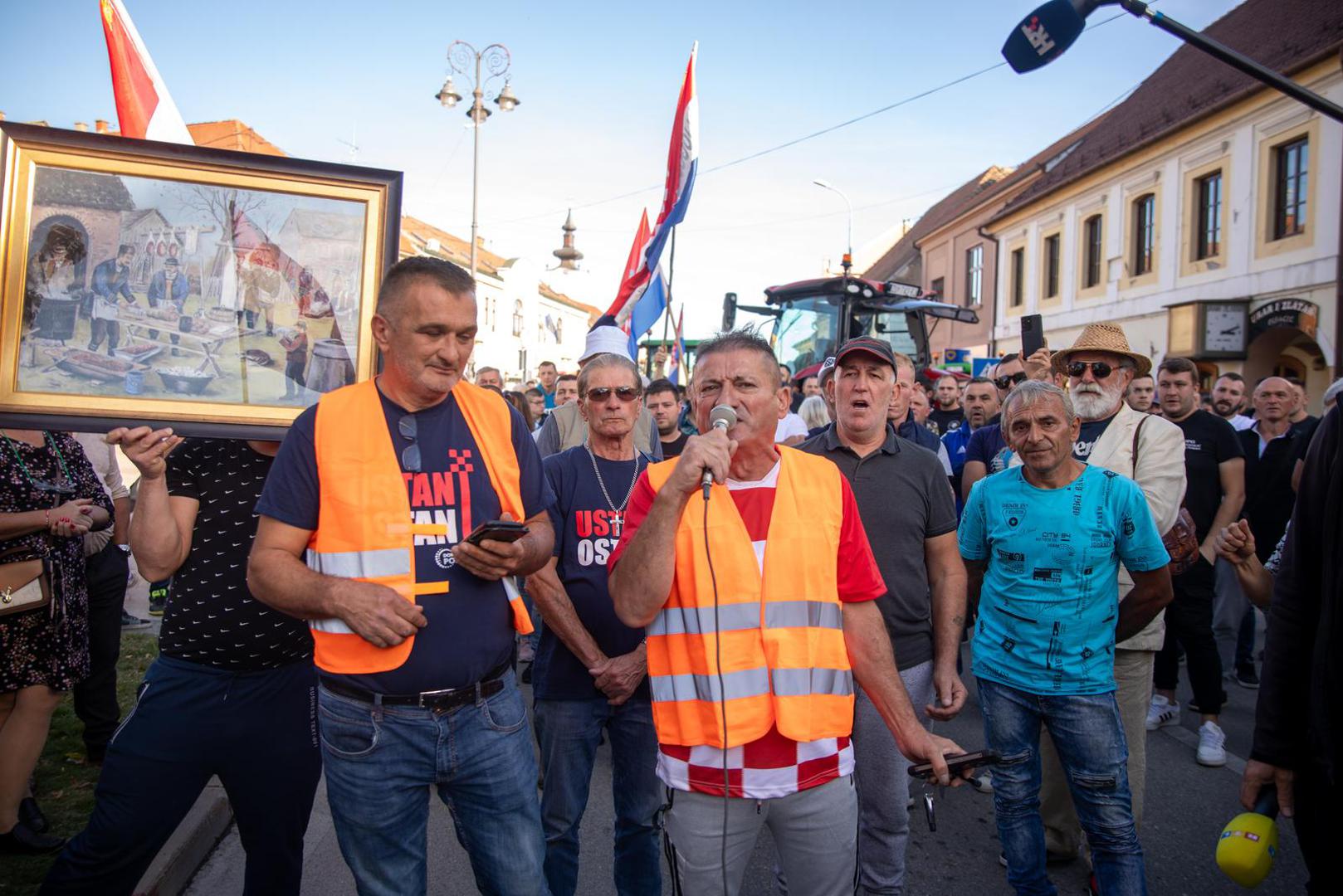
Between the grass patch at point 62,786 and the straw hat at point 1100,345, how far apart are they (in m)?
4.82

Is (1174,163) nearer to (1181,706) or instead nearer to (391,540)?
(1181,706)

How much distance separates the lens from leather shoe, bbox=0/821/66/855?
3732 mm

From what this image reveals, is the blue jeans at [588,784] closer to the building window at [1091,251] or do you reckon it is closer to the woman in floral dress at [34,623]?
the woman in floral dress at [34,623]

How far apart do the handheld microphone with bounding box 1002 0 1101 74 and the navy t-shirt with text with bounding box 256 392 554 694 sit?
253 inches

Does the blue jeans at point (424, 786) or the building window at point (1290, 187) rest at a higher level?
the building window at point (1290, 187)

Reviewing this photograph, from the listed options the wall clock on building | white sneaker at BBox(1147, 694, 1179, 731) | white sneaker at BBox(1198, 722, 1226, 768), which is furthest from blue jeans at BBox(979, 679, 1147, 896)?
the wall clock on building

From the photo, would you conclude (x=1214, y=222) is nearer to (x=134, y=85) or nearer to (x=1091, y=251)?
(x=1091, y=251)

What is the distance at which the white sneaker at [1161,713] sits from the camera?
19.2 feet

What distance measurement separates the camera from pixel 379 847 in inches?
93.8

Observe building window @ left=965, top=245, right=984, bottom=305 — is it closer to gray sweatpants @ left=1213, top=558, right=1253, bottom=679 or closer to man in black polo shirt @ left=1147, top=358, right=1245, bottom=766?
gray sweatpants @ left=1213, top=558, right=1253, bottom=679

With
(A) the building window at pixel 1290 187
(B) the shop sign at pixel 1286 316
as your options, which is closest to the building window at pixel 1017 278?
(A) the building window at pixel 1290 187

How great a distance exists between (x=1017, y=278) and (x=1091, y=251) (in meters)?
4.87

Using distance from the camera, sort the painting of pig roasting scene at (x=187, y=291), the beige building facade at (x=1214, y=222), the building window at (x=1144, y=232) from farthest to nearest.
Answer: the building window at (x=1144, y=232) → the beige building facade at (x=1214, y=222) → the painting of pig roasting scene at (x=187, y=291)

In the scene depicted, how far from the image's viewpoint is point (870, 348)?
367cm
